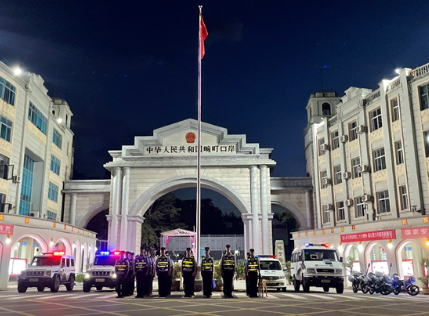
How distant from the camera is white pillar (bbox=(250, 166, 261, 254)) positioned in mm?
31484

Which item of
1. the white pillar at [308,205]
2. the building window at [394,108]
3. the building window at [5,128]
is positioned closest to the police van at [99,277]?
the building window at [5,128]

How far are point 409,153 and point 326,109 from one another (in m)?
13.7

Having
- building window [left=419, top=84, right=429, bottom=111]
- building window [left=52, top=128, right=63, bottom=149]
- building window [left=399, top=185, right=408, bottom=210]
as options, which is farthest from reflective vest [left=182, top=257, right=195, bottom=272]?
building window [left=52, top=128, right=63, bottom=149]

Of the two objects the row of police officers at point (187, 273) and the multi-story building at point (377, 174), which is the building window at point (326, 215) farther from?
the row of police officers at point (187, 273)

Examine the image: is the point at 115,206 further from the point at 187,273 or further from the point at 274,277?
the point at 187,273

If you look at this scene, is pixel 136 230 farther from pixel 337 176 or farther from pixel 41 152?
pixel 337 176

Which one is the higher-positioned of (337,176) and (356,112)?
(356,112)

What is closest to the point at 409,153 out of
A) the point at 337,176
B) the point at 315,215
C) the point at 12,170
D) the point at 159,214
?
the point at 337,176

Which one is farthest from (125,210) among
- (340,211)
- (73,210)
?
(340,211)

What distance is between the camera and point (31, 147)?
2914 centimetres

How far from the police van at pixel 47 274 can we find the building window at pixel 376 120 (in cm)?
1965

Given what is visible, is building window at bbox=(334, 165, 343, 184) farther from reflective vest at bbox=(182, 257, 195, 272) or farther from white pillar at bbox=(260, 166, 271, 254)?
reflective vest at bbox=(182, 257, 195, 272)

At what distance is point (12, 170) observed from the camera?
26.0 m

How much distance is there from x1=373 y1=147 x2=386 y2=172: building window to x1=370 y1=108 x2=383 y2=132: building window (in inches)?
58.1
